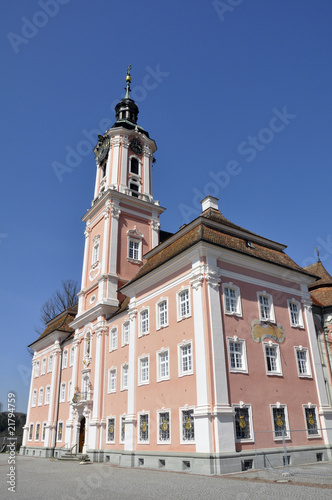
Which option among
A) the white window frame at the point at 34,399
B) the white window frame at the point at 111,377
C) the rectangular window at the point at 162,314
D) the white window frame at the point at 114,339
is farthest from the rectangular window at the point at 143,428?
the white window frame at the point at 34,399

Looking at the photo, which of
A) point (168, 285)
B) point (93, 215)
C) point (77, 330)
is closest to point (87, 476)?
point (168, 285)

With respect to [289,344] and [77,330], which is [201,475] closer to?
[289,344]

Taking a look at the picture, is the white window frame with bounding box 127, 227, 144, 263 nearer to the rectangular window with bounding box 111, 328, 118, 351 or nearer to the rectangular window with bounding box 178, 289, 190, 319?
the rectangular window with bounding box 111, 328, 118, 351

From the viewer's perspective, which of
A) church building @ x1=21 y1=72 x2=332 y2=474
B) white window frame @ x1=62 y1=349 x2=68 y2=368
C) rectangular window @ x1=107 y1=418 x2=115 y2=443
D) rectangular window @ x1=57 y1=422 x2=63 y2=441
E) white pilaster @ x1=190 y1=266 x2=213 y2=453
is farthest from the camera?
white window frame @ x1=62 y1=349 x2=68 y2=368

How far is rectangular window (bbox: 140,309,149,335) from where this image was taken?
24.1 meters

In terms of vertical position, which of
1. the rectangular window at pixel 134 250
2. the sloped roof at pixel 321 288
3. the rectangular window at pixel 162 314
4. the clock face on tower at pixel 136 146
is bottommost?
the rectangular window at pixel 162 314

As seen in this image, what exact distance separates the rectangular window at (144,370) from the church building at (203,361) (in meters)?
0.08

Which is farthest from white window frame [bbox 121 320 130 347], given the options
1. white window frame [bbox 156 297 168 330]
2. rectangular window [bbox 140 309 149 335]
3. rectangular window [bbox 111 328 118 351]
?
white window frame [bbox 156 297 168 330]

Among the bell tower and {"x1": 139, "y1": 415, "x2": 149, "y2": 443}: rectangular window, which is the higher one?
the bell tower

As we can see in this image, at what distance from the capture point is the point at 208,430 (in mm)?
17297

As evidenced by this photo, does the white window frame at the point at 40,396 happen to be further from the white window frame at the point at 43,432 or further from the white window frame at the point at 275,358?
the white window frame at the point at 275,358

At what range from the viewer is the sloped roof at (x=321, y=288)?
→ 93.0ft

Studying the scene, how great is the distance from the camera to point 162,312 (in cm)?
2300

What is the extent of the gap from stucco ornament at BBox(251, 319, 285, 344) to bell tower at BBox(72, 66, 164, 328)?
12508mm
